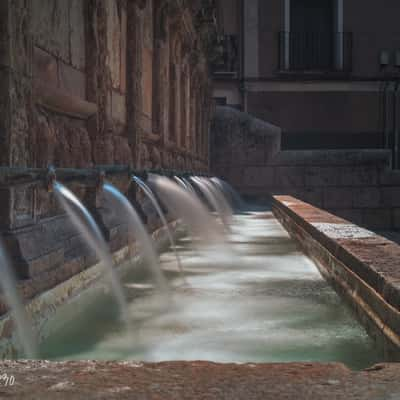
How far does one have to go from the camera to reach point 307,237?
16.9 ft

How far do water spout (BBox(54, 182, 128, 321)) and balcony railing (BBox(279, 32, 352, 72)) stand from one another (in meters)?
18.2

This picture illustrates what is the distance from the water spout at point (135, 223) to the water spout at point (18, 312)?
177cm

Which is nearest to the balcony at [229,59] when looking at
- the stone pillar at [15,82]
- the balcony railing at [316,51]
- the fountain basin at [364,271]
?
the balcony railing at [316,51]

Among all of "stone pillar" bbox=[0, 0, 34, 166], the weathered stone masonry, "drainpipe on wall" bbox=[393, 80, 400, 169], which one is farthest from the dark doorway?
"stone pillar" bbox=[0, 0, 34, 166]

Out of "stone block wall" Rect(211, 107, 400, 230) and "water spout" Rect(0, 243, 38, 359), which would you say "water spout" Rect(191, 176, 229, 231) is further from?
"water spout" Rect(0, 243, 38, 359)

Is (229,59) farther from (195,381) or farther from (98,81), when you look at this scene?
(195,381)

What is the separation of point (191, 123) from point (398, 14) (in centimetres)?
1187

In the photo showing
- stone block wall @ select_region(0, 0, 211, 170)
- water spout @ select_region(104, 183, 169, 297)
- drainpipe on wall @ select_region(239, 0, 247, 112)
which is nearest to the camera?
stone block wall @ select_region(0, 0, 211, 170)

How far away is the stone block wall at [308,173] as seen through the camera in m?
14.8

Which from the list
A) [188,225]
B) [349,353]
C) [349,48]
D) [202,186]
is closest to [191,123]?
[202,186]

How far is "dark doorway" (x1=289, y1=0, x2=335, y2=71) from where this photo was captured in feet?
70.1

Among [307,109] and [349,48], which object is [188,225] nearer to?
[307,109]

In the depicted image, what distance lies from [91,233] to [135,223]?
3.30ft

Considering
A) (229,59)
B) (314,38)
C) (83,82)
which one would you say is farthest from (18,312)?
(314,38)
